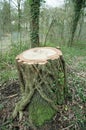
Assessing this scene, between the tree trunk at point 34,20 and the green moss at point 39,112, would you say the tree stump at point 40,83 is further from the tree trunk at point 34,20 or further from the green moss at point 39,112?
the tree trunk at point 34,20

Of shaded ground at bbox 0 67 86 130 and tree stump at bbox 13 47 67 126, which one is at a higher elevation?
tree stump at bbox 13 47 67 126

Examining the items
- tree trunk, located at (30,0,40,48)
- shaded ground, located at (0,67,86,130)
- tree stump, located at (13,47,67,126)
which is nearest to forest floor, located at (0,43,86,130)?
shaded ground, located at (0,67,86,130)

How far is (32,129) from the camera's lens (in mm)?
3117

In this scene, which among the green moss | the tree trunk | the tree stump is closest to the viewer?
the tree stump

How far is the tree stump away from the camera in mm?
3016

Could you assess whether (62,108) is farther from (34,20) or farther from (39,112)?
(34,20)

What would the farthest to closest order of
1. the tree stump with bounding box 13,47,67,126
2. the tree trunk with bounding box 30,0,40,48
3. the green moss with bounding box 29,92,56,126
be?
the tree trunk with bounding box 30,0,40,48 < the green moss with bounding box 29,92,56,126 < the tree stump with bounding box 13,47,67,126

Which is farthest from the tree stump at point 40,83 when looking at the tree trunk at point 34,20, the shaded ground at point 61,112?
the tree trunk at point 34,20

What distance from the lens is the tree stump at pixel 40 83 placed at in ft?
9.89

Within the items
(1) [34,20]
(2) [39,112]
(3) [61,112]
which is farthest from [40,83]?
(1) [34,20]

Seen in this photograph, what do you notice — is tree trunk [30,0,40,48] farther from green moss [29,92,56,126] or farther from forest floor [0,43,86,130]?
green moss [29,92,56,126]

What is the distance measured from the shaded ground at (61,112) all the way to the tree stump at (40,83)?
12 cm

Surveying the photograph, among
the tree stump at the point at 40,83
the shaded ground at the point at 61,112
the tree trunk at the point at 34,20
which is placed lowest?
the shaded ground at the point at 61,112

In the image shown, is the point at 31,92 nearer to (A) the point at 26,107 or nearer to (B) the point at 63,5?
(A) the point at 26,107
